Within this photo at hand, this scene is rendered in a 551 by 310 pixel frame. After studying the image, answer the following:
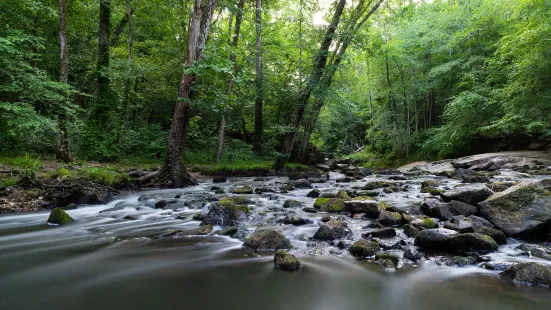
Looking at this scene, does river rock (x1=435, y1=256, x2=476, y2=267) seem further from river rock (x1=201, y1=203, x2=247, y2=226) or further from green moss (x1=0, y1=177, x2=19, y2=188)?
green moss (x1=0, y1=177, x2=19, y2=188)

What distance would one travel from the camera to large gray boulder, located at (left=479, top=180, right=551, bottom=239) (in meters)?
4.52

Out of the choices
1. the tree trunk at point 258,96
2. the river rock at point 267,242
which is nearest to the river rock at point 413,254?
the river rock at point 267,242

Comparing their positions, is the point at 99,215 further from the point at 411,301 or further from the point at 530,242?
the point at 530,242

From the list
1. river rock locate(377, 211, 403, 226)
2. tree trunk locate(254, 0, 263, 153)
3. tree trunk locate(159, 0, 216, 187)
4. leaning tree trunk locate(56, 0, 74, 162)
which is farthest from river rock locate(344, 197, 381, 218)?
tree trunk locate(254, 0, 263, 153)

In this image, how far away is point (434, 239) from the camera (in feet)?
A: 13.6

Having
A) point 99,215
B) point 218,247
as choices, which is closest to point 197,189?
point 99,215

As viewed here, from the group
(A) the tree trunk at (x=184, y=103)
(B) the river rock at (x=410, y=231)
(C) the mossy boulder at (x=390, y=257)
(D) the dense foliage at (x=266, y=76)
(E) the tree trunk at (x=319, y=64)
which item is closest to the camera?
(C) the mossy boulder at (x=390, y=257)

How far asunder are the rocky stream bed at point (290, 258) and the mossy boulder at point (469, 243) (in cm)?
1

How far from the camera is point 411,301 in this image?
289cm

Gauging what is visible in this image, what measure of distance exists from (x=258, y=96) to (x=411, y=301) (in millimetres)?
15671

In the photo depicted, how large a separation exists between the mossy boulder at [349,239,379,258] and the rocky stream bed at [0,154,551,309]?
0.02m

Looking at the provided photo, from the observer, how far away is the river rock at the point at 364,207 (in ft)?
20.2

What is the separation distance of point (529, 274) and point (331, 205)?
163 inches

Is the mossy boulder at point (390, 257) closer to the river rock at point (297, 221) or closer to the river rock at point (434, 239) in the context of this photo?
the river rock at point (434, 239)
